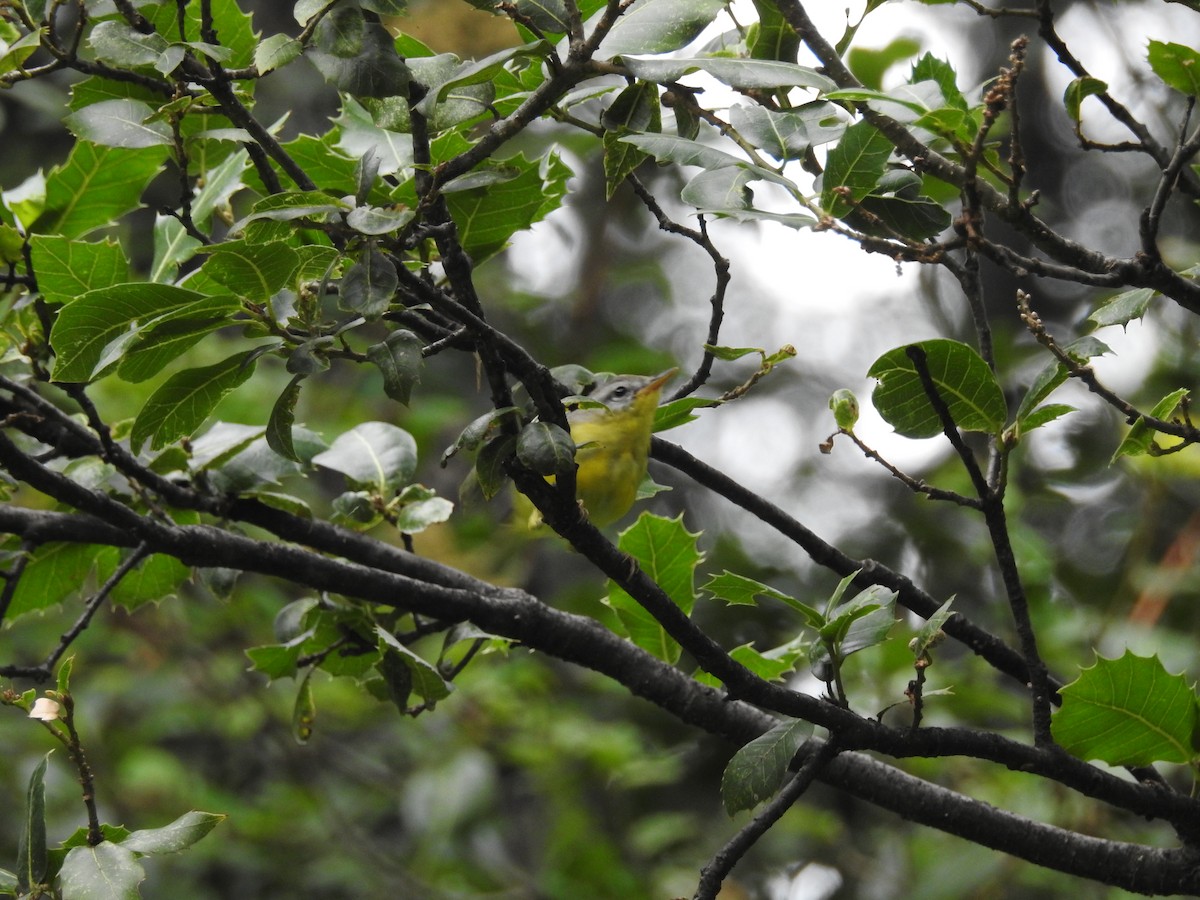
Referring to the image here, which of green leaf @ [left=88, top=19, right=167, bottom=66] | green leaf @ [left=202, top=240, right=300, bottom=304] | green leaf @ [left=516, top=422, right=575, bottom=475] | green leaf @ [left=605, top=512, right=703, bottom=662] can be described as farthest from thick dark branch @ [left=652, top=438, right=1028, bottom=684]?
green leaf @ [left=88, top=19, right=167, bottom=66]

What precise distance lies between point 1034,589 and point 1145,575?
0.41 meters

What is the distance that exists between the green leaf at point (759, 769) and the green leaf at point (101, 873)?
85 centimetres

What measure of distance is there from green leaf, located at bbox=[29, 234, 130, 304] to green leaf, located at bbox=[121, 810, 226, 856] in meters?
0.96

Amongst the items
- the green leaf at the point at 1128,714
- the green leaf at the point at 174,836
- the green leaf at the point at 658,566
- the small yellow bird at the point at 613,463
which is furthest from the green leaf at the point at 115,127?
the green leaf at the point at 1128,714

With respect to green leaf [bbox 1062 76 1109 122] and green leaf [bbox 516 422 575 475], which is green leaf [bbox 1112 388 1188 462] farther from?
green leaf [bbox 516 422 575 475]

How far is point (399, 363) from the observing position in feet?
5.21

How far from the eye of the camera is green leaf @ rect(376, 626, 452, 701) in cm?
213

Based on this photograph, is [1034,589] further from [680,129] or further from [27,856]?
[27,856]

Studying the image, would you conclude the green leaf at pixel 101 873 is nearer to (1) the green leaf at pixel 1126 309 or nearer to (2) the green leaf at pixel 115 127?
(2) the green leaf at pixel 115 127

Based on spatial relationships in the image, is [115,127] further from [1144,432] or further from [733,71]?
[1144,432]

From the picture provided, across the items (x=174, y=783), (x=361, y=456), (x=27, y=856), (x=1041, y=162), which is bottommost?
(x=174, y=783)

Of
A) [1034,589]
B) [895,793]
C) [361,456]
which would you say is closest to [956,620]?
[895,793]

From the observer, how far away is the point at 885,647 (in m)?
4.31

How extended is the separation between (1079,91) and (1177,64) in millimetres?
145
